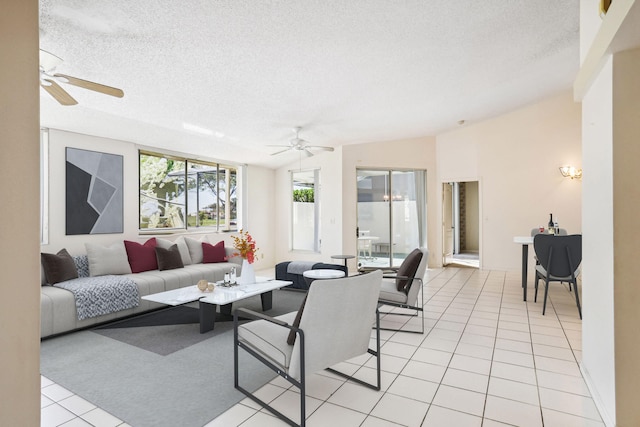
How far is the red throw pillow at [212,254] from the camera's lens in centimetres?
588

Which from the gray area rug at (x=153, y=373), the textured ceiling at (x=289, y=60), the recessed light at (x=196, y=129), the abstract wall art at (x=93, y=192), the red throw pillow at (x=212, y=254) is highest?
the textured ceiling at (x=289, y=60)

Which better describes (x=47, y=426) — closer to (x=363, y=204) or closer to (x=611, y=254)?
(x=611, y=254)

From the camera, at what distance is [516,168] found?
7.41 metres

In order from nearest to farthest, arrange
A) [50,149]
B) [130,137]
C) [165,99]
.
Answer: [165,99] → [50,149] → [130,137]

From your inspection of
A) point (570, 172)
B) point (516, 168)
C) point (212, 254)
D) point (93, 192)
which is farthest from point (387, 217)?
point (93, 192)

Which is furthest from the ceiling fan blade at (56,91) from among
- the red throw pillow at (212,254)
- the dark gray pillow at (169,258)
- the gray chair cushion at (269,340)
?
the red throw pillow at (212,254)

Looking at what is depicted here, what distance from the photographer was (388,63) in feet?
12.5

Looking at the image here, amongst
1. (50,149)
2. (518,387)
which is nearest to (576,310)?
(518,387)

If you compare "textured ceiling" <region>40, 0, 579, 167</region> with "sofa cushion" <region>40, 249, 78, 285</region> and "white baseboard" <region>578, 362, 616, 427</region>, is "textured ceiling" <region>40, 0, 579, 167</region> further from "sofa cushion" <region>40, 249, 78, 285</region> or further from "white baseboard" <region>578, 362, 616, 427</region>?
"white baseboard" <region>578, 362, 616, 427</region>

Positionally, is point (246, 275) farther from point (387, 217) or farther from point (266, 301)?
point (387, 217)

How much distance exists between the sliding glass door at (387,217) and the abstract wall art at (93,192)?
4.73 meters

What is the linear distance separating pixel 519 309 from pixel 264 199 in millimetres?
5600

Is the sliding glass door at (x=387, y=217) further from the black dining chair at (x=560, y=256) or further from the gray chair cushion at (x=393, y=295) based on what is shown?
the gray chair cushion at (x=393, y=295)

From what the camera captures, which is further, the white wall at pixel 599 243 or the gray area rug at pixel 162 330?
the gray area rug at pixel 162 330
